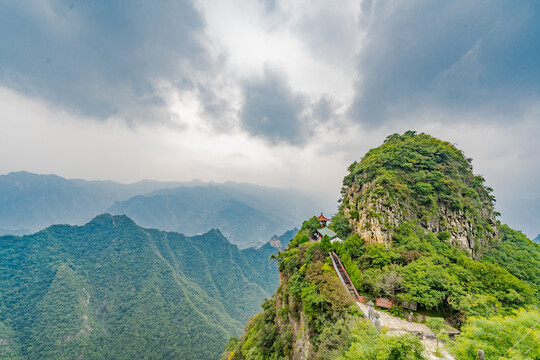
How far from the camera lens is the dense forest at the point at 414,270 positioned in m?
9.45

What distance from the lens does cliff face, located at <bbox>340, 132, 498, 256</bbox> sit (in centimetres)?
2356

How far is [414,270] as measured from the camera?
17.2 meters

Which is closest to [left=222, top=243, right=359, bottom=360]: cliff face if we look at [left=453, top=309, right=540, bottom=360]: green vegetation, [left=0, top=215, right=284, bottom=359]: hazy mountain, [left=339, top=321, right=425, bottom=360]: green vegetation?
[left=339, top=321, right=425, bottom=360]: green vegetation

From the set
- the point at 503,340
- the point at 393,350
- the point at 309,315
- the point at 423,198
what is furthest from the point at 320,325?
the point at 423,198

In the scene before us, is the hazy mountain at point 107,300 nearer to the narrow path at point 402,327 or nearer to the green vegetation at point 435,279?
the narrow path at point 402,327

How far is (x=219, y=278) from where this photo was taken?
127m

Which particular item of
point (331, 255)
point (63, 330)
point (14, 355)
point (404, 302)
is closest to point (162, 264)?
point (63, 330)

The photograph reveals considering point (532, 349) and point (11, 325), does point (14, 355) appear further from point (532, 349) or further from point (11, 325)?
point (532, 349)

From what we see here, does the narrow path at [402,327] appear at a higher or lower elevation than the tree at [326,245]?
lower

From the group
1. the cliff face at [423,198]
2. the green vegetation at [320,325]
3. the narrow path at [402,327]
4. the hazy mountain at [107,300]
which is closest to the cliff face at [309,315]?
the green vegetation at [320,325]

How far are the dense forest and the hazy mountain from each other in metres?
55.6

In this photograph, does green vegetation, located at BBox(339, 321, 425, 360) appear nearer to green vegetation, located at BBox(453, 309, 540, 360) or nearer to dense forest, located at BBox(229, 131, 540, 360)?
dense forest, located at BBox(229, 131, 540, 360)

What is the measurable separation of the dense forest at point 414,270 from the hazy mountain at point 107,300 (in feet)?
182

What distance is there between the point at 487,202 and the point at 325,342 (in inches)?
1394
